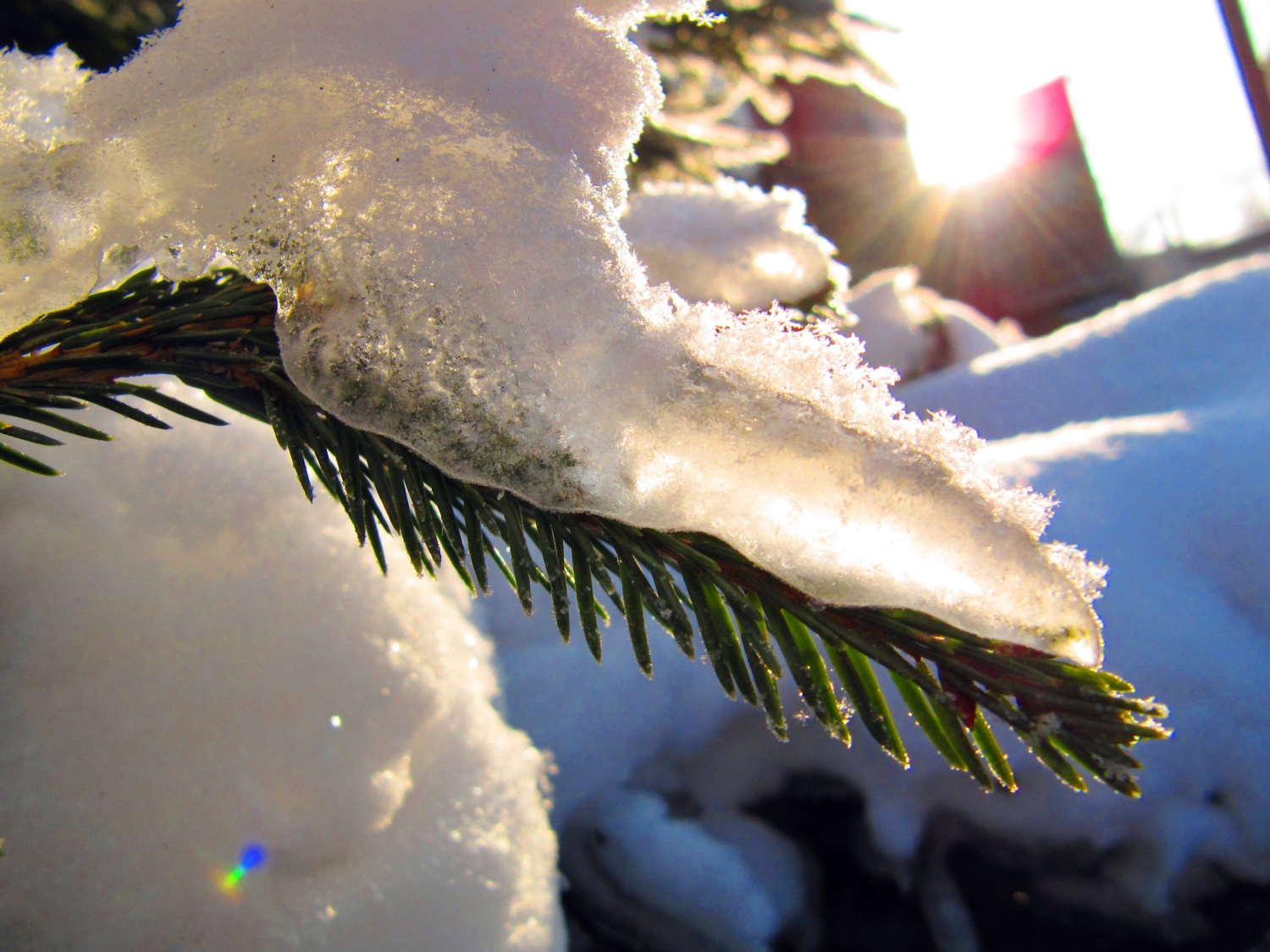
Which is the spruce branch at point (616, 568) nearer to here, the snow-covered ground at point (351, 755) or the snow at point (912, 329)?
the snow-covered ground at point (351, 755)

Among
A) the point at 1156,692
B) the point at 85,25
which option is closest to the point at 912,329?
the point at 1156,692

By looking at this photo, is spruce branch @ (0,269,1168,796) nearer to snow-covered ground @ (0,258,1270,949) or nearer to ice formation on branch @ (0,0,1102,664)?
ice formation on branch @ (0,0,1102,664)

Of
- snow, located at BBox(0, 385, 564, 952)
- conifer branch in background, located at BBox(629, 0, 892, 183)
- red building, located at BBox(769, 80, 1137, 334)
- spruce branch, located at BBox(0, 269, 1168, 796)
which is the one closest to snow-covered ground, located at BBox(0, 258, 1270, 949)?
snow, located at BBox(0, 385, 564, 952)

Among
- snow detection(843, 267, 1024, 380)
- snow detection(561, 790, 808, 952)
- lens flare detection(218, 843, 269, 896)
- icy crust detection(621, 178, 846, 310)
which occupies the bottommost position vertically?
Result: snow detection(561, 790, 808, 952)

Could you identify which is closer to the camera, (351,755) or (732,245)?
(351,755)

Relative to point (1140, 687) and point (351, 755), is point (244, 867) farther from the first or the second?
point (1140, 687)

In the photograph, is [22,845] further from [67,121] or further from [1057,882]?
[1057,882]

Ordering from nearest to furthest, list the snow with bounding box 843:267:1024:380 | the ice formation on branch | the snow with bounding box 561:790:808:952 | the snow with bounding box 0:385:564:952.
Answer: the ice formation on branch
the snow with bounding box 0:385:564:952
the snow with bounding box 561:790:808:952
the snow with bounding box 843:267:1024:380
